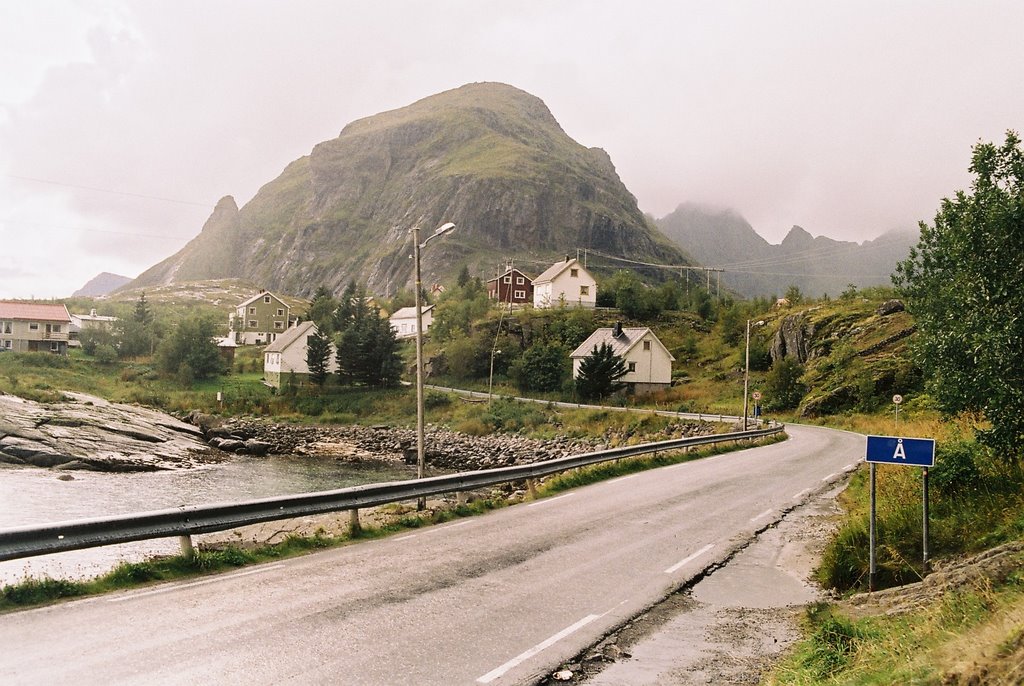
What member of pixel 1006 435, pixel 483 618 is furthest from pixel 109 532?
pixel 1006 435

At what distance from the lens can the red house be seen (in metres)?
120

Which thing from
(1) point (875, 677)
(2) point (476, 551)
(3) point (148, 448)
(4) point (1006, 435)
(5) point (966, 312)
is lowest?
(3) point (148, 448)

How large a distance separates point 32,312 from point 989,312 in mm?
87571

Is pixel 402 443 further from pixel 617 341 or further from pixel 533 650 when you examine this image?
pixel 533 650

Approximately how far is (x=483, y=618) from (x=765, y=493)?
1423 centimetres

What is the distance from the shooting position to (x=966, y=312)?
1389 cm

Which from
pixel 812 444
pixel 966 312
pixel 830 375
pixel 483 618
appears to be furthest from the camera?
pixel 830 375

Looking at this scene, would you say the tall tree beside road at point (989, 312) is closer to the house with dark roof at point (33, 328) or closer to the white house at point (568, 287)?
the house with dark roof at point (33, 328)

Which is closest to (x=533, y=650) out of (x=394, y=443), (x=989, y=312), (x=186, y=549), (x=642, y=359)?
(x=186, y=549)

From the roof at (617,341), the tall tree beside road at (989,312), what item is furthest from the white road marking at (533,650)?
the roof at (617,341)

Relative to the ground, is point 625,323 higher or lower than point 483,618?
higher

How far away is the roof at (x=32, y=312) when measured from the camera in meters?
73.9

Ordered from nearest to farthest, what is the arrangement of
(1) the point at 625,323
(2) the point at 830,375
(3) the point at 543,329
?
(2) the point at 830,375 → (3) the point at 543,329 → (1) the point at 625,323

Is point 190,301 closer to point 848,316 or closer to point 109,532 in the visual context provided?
point 848,316
